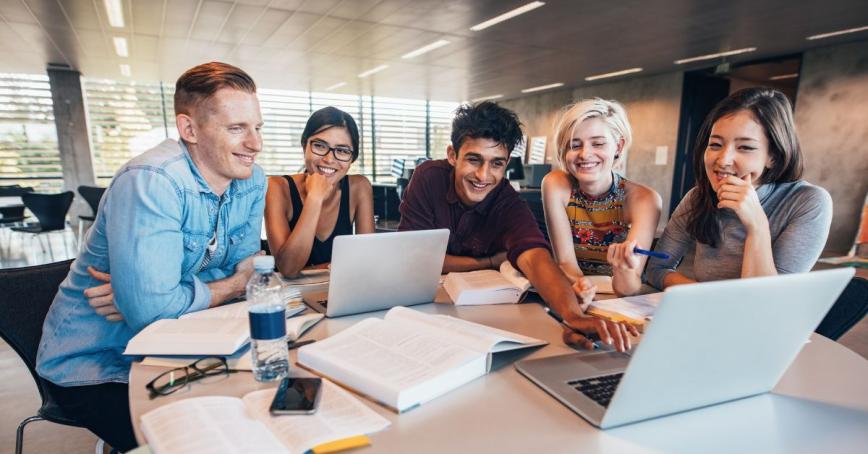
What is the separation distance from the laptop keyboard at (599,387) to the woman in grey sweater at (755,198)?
0.82 metres

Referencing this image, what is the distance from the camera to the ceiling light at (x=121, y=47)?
5605 mm

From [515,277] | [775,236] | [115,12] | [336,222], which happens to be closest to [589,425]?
[515,277]

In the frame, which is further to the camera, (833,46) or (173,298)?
(833,46)

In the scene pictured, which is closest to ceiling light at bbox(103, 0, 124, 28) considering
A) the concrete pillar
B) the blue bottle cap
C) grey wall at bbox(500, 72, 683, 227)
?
the concrete pillar

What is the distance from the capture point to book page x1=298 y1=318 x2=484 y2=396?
0.79 m

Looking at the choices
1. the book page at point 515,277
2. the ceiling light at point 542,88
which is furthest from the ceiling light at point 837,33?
the book page at point 515,277

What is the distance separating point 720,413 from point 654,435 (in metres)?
0.17

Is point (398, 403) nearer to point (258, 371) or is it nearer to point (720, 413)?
point (258, 371)

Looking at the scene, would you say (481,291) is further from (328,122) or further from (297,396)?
(328,122)

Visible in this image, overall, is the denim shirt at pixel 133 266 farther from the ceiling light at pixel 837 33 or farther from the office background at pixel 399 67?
the ceiling light at pixel 837 33

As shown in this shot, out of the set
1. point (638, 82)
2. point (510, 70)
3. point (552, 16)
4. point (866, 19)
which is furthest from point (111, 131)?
point (866, 19)

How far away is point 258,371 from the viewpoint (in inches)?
34.6

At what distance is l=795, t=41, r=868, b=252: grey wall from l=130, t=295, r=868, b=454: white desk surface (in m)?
6.94

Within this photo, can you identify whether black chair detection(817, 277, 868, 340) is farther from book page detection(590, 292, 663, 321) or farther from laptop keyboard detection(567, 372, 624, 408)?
laptop keyboard detection(567, 372, 624, 408)
